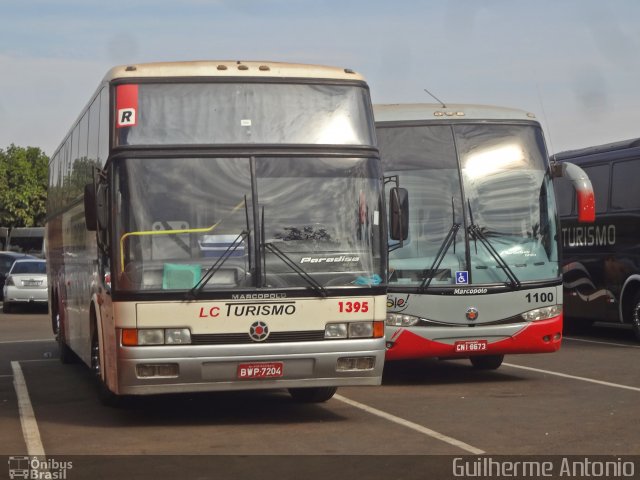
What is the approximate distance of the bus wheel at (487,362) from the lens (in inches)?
652

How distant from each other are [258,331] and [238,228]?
938 millimetres

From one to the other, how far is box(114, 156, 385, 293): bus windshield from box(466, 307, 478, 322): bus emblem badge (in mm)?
3390

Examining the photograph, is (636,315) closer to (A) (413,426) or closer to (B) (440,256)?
(B) (440,256)

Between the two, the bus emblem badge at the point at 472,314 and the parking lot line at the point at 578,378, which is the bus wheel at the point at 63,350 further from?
the bus emblem badge at the point at 472,314

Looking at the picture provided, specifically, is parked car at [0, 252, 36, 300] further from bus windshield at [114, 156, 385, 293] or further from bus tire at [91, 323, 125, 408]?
bus windshield at [114, 156, 385, 293]

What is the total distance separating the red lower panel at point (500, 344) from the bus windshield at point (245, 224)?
3210 millimetres

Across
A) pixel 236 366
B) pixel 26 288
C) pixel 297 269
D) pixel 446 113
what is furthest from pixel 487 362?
pixel 26 288

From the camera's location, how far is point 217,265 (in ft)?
37.4

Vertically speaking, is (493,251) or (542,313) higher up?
(493,251)

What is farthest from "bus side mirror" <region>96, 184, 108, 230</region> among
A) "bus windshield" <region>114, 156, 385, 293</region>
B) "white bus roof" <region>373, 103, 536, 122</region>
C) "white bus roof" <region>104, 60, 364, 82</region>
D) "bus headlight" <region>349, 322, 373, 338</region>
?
"white bus roof" <region>373, 103, 536, 122</region>

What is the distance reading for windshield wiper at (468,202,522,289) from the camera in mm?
15062

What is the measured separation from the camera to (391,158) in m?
15.4

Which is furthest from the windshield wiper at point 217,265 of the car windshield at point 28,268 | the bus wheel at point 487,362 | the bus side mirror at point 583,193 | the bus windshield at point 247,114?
the car windshield at point 28,268
